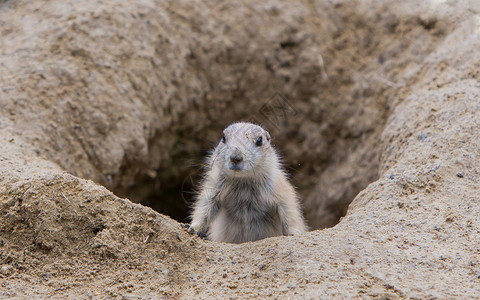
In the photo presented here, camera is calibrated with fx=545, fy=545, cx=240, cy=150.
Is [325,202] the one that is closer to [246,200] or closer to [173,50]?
[246,200]

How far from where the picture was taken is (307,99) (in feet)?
25.0

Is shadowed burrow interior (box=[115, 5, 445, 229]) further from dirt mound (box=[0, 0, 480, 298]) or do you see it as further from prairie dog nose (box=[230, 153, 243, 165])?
prairie dog nose (box=[230, 153, 243, 165])

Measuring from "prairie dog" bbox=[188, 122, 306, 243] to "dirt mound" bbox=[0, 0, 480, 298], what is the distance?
32.8 inches

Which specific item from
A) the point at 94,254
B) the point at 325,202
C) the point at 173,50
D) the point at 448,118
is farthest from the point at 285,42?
the point at 94,254

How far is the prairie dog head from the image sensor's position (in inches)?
190

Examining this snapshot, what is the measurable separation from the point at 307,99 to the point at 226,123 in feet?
3.89

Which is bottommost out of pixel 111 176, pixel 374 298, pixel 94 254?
pixel 111 176

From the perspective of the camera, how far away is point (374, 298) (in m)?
3.18

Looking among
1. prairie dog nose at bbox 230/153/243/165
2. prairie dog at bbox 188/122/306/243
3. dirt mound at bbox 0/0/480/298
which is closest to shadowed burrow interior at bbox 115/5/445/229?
dirt mound at bbox 0/0/480/298

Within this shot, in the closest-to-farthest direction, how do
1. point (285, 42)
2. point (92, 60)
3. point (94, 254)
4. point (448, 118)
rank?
1. point (94, 254)
2. point (448, 118)
3. point (92, 60)
4. point (285, 42)

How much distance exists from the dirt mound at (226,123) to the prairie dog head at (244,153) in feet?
3.04

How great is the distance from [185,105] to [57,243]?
379 cm

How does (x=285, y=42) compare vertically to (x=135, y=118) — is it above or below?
above

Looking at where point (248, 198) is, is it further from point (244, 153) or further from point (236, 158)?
point (236, 158)
